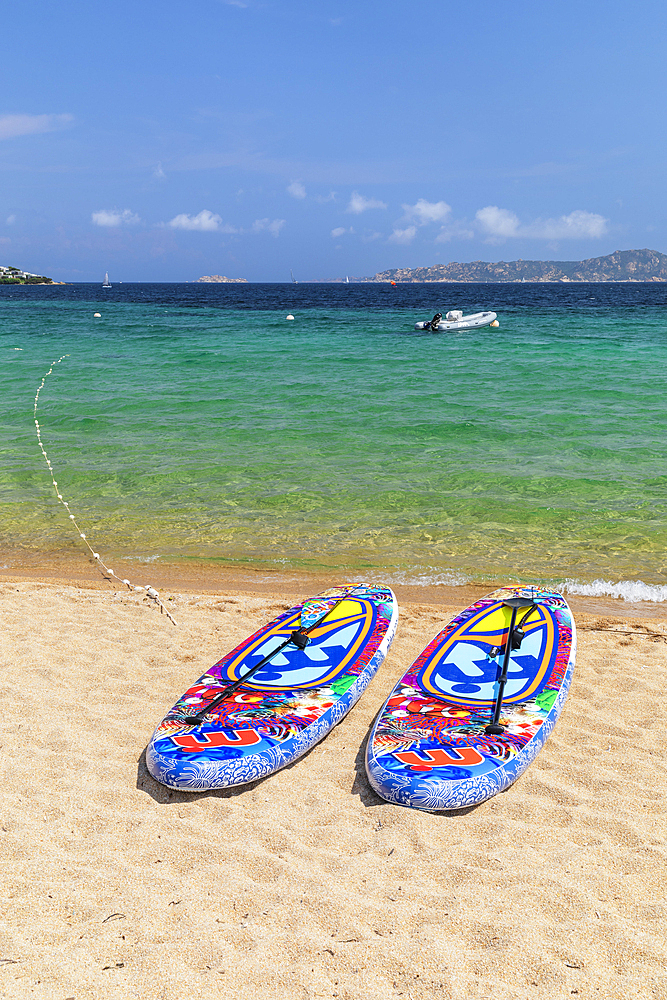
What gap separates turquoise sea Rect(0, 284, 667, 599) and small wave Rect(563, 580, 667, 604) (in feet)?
0.07

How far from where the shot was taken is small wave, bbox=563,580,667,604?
21.9 feet

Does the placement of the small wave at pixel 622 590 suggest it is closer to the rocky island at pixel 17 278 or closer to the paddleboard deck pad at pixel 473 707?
the paddleboard deck pad at pixel 473 707

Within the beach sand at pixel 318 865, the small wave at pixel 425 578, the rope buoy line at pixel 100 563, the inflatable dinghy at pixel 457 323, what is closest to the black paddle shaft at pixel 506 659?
the beach sand at pixel 318 865

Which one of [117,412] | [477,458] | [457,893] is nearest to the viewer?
[457,893]

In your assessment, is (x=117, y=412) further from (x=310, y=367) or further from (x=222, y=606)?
(x=222, y=606)

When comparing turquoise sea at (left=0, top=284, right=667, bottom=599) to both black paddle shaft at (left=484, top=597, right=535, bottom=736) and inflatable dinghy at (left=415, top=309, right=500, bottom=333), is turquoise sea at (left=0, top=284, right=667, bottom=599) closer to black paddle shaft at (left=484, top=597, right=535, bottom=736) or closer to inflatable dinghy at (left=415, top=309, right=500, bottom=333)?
black paddle shaft at (left=484, top=597, right=535, bottom=736)

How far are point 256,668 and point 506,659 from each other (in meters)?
1.80

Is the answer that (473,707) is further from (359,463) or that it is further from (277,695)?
(359,463)

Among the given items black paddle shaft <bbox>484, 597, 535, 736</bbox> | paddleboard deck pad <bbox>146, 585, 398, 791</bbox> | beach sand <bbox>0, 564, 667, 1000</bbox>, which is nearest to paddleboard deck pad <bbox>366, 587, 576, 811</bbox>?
black paddle shaft <bbox>484, 597, 535, 736</bbox>

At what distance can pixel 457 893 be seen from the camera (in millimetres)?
3127

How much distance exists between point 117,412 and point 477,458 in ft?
27.7

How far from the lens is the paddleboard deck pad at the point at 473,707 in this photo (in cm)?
375

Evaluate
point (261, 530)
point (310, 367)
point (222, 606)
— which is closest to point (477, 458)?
point (261, 530)

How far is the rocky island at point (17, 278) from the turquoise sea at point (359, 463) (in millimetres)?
136730
